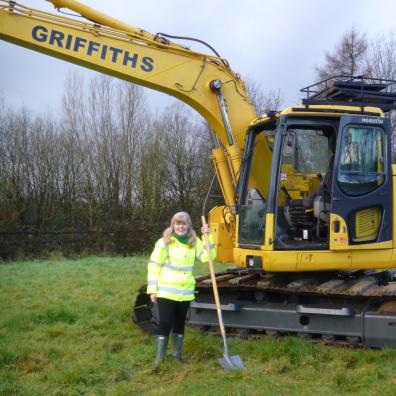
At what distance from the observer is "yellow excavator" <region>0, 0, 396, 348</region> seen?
6.64 m

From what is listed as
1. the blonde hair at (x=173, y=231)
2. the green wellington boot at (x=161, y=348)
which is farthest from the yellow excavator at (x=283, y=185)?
the green wellington boot at (x=161, y=348)

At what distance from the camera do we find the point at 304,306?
6820mm

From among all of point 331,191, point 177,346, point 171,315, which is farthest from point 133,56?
point 177,346

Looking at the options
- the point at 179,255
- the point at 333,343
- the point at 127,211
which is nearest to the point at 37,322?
the point at 179,255

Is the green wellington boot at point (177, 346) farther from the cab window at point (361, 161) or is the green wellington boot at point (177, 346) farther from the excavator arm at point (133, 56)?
the excavator arm at point (133, 56)

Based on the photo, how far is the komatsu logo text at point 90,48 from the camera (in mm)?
7738

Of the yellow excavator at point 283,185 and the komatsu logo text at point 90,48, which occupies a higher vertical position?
the komatsu logo text at point 90,48

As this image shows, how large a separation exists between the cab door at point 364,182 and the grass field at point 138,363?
1.43 metres

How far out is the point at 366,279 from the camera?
7.18 meters

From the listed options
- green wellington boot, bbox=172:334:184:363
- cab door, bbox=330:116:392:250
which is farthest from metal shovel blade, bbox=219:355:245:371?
cab door, bbox=330:116:392:250

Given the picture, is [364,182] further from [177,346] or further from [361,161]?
[177,346]

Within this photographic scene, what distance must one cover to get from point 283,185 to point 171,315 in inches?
94.8

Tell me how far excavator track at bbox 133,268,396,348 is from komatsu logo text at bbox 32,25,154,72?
10.6 feet

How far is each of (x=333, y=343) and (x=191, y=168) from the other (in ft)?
64.5
